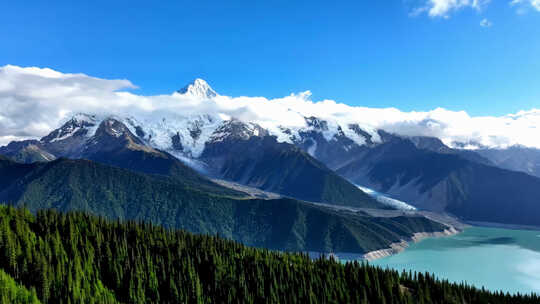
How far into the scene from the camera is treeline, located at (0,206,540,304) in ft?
365

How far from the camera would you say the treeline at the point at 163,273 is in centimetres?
11125

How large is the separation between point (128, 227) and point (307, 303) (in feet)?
237

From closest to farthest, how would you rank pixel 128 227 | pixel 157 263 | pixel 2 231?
pixel 2 231, pixel 157 263, pixel 128 227

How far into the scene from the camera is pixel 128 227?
534ft

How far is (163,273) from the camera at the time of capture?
129250 millimetres

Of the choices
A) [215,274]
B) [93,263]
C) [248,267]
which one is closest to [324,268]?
[248,267]

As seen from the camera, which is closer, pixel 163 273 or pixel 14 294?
pixel 14 294

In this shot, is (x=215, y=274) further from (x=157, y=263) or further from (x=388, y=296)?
(x=388, y=296)

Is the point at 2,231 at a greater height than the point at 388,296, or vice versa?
the point at 2,231

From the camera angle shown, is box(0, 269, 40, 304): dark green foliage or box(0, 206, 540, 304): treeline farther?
box(0, 206, 540, 304): treeline

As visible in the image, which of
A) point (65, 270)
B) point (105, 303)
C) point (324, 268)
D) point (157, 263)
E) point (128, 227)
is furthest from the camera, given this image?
point (128, 227)

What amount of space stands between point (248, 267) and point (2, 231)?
67644mm

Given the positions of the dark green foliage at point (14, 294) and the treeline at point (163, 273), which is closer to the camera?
the dark green foliage at point (14, 294)

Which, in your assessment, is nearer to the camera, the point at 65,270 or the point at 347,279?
the point at 65,270
